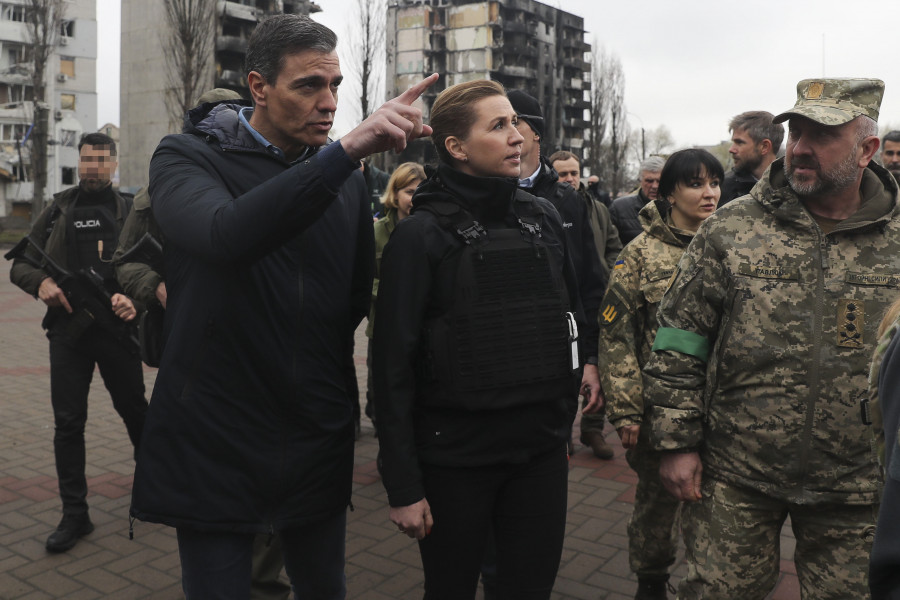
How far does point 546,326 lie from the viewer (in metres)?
2.71

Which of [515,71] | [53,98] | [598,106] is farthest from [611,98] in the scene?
[53,98]

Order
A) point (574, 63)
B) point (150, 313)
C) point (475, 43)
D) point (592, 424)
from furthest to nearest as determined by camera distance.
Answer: point (574, 63)
point (475, 43)
point (592, 424)
point (150, 313)

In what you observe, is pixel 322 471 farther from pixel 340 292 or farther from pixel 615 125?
pixel 615 125

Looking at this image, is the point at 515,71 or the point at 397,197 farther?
the point at 515,71

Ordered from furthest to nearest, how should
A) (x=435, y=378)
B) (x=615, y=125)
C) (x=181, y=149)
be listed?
1. (x=615, y=125)
2. (x=435, y=378)
3. (x=181, y=149)

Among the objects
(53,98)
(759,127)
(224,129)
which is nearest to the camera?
(224,129)

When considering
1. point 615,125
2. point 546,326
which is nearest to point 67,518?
point 546,326

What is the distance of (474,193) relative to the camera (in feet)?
8.89

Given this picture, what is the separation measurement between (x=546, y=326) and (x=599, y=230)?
3912 mm

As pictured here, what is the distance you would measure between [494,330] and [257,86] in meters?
1.00

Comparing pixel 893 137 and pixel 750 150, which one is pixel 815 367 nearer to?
pixel 750 150

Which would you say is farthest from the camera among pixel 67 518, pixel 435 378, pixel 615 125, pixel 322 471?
pixel 615 125

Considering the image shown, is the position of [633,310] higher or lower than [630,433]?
higher

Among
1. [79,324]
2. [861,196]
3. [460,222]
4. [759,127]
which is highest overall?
[759,127]
